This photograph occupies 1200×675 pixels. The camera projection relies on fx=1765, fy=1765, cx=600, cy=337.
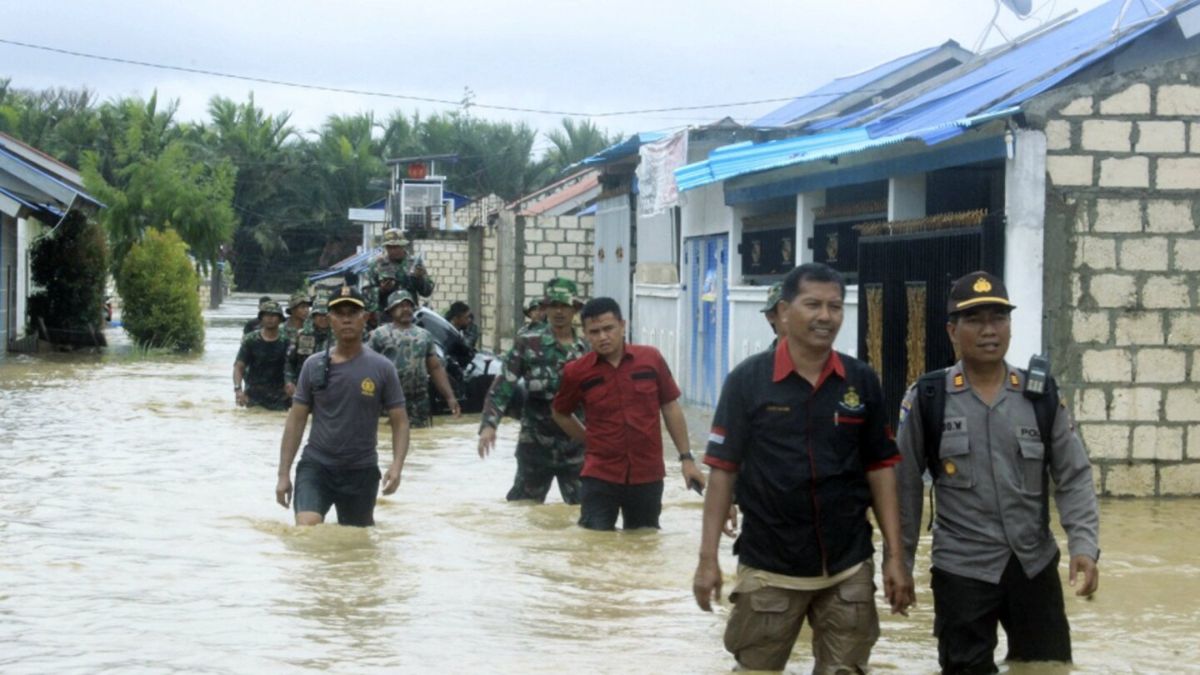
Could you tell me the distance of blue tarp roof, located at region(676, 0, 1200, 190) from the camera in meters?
12.9

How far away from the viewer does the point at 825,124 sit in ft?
70.4

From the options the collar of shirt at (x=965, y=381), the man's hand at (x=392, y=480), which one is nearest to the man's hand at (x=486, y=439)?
the man's hand at (x=392, y=480)

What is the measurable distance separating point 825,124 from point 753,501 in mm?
15960

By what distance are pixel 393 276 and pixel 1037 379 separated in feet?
43.1

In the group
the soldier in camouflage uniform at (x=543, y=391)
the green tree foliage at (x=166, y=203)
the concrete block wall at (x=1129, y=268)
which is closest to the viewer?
the soldier in camouflage uniform at (x=543, y=391)

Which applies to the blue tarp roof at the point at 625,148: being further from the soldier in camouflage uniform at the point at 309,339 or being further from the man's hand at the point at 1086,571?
the man's hand at the point at 1086,571

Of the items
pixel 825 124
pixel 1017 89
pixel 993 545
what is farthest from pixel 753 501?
pixel 825 124

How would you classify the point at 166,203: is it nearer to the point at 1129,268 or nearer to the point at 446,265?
the point at 446,265

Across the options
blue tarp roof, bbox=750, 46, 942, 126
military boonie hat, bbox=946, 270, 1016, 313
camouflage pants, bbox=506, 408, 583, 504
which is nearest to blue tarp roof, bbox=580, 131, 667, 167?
blue tarp roof, bbox=750, 46, 942, 126

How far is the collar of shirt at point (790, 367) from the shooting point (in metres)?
5.90

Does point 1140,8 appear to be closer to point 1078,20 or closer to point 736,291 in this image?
point 1078,20

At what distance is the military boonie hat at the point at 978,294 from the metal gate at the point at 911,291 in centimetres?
685

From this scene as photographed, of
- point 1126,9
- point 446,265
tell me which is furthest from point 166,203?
point 1126,9

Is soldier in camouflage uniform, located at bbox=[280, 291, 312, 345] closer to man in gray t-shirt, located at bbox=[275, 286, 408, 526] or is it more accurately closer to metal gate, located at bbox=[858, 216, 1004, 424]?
metal gate, located at bbox=[858, 216, 1004, 424]
